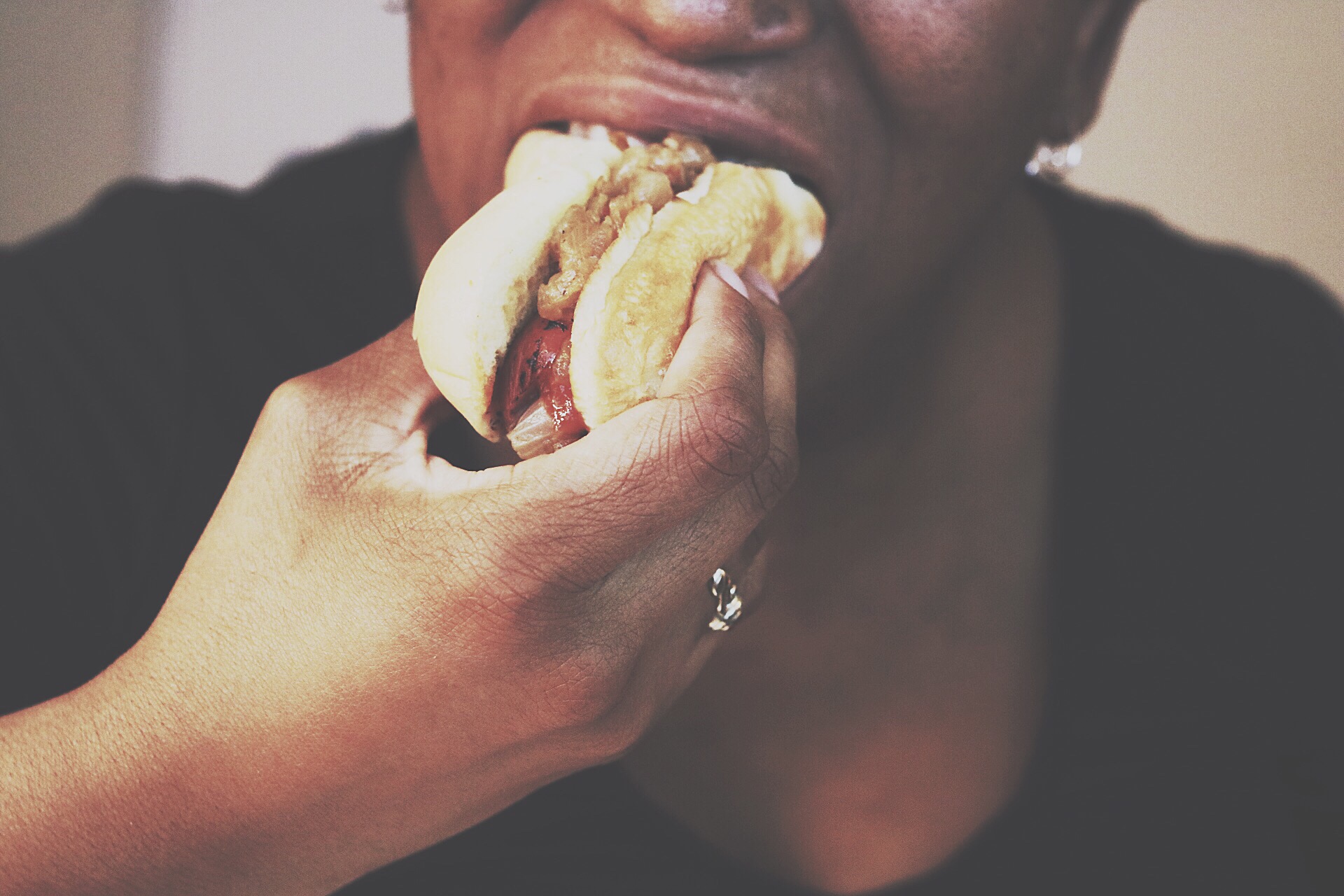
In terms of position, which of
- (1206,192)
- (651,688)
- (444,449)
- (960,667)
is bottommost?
(1206,192)

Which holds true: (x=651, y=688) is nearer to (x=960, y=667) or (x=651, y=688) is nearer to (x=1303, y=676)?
(x=960, y=667)

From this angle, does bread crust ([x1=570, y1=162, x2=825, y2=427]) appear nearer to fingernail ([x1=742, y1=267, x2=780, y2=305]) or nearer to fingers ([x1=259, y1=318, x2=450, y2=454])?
fingernail ([x1=742, y1=267, x2=780, y2=305])

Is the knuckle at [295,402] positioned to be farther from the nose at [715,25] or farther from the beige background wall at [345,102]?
the beige background wall at [345,102]

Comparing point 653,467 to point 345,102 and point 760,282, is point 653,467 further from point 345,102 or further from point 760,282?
point 345,102

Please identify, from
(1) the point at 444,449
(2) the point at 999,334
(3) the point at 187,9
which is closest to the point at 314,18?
(3) the point at 187,9

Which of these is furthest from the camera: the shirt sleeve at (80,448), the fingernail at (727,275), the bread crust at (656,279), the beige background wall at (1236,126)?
the beige background wall at (1236,126)

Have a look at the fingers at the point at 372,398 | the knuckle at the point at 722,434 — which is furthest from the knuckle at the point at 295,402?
the knuckle at the point at 722,434
